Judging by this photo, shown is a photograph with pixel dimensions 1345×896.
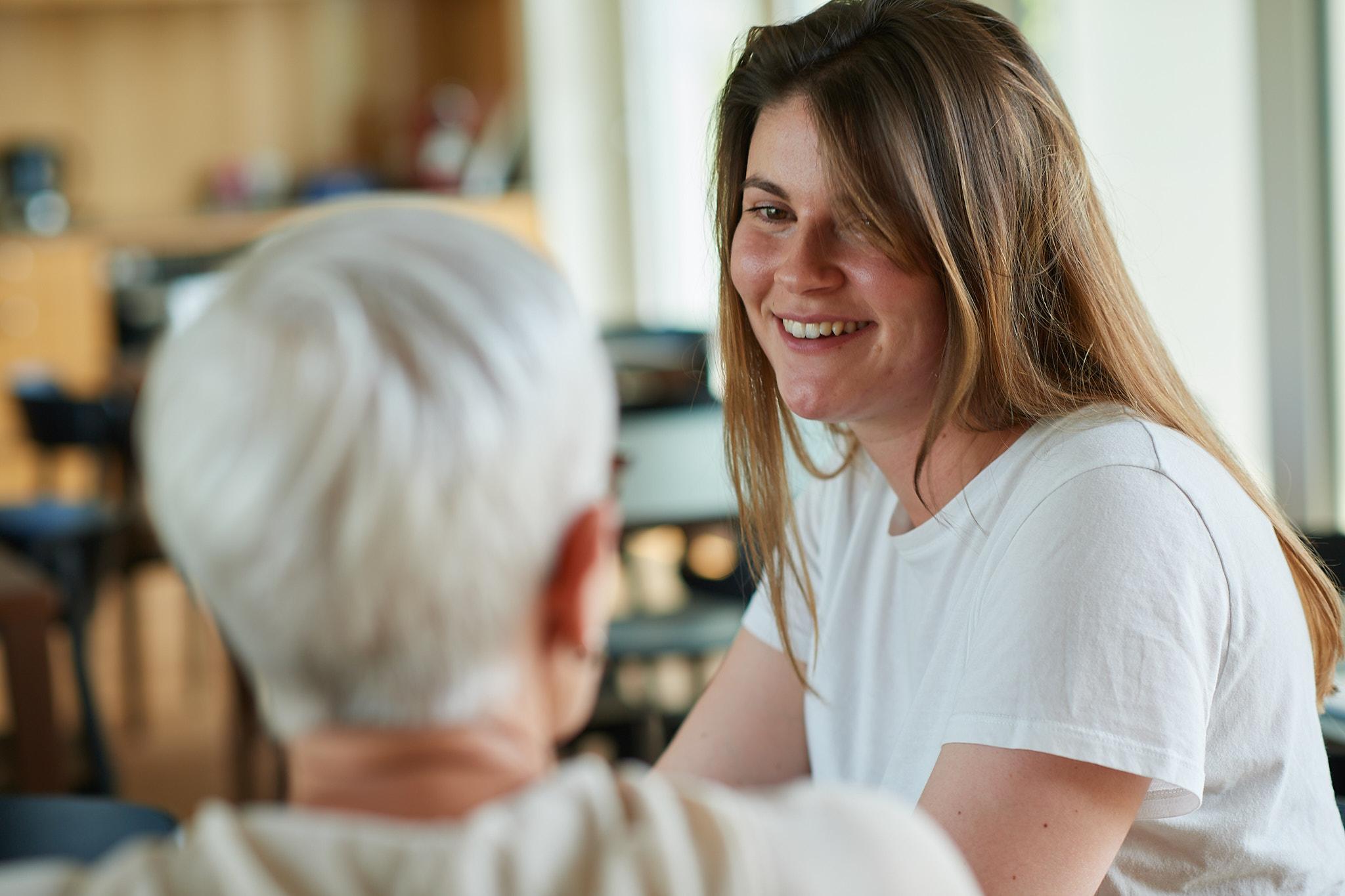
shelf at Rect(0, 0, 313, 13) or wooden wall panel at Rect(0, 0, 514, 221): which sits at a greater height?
shelf at Rect(0, 0, 313, 13)

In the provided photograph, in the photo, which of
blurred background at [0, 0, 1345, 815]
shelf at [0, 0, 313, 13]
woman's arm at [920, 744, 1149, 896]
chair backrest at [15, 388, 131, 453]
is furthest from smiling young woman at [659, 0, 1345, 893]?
shelf at [0, 0, 313, 13]

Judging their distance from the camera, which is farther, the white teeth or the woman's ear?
the white teeth

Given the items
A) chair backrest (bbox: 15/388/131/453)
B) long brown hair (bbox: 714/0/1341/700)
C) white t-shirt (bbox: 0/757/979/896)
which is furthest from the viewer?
chair backrest (bbox: 15/388/131/453)

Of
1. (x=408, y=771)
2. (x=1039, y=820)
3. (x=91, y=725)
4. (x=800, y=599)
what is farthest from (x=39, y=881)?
(x=91, y=725)

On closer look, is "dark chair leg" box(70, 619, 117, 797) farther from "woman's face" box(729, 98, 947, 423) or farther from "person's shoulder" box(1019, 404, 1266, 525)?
"person's shoulder" box(1019, 404, 1266, 525)

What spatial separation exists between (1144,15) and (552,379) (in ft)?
9.28

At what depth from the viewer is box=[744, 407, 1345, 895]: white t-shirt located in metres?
1.01

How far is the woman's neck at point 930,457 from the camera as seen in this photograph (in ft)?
4.07

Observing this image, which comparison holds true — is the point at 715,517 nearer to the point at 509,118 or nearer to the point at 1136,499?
the point at 1136,499

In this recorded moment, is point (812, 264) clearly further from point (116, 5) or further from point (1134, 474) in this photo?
point (116, 5)

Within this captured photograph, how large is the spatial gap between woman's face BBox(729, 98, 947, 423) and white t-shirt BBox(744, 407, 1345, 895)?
13 centimetres

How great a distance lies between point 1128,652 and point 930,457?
0.32 metres

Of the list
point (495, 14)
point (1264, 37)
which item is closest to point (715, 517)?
point (1264, 37)

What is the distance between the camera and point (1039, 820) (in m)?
1.00
